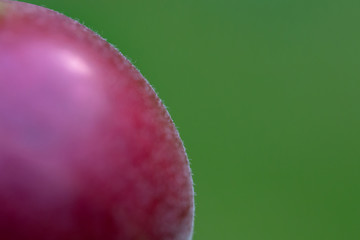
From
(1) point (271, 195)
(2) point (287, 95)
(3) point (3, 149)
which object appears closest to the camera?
(3) point (3, 149)

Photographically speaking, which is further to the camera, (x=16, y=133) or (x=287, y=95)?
(x=287, y=95)

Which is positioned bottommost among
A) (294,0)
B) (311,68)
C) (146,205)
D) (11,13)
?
(146,205)

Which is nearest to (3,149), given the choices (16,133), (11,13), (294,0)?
(16,133)

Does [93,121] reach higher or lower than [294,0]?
lower

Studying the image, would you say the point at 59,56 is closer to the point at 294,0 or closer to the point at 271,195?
the point at 271,195

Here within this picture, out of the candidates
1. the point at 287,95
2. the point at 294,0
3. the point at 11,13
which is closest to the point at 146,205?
the point at 11,13

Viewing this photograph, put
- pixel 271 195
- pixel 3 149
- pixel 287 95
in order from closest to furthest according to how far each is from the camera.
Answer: pixel 3 149, pixel 271 195, pixel 287 95
